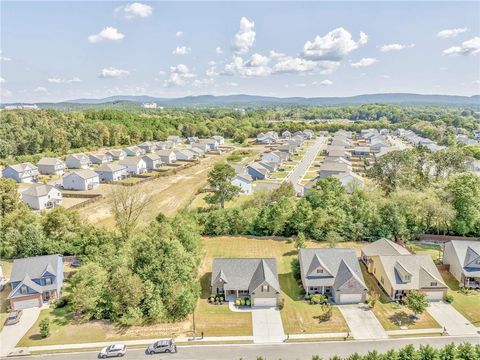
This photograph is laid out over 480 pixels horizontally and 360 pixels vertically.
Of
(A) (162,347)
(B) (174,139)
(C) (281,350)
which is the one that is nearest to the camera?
(A) (162,347)

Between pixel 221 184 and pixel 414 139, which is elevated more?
pixel 414 139

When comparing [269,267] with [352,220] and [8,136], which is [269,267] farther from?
[8,136]

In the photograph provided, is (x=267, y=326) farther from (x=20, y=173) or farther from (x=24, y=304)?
(x=20, y=173)

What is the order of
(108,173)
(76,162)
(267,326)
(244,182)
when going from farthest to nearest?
(76,162), (108,173), (244,182), (267,326)

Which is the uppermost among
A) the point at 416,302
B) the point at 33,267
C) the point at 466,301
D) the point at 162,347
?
the point at 33,267

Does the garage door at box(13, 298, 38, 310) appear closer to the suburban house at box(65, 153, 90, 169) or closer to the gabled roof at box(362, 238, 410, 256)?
the gabled roof at box(362, 238, 410, 256)

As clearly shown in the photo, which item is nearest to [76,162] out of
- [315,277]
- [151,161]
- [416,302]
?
[151,161]

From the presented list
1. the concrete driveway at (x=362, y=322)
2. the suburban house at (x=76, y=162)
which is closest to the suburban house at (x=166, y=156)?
the suburban house at (x=76, y=162)
